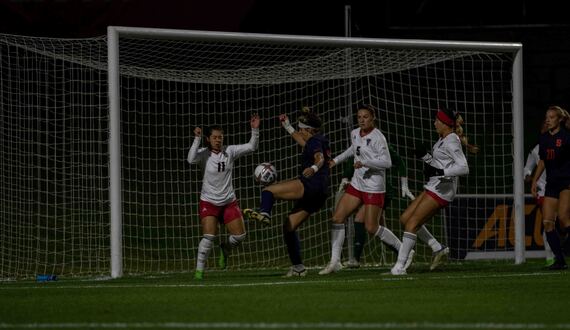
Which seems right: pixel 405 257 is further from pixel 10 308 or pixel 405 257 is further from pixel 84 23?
pixel 84 23

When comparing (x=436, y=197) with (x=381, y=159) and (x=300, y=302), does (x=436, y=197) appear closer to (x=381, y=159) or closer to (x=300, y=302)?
(x=381, y=159)

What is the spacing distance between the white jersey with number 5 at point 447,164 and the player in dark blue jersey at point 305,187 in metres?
1.16

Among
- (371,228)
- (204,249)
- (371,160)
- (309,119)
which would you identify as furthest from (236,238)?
(371,160)

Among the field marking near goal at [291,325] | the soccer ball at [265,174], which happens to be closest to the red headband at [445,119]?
the soccer ball at [265,174]

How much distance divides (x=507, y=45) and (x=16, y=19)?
32.2ft

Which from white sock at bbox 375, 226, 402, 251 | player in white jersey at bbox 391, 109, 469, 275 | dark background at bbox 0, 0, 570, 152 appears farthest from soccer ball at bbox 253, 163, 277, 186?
dark background at bbox 0, 0, 570, 152

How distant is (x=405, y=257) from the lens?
44.5ft

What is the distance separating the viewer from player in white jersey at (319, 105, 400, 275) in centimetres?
1404

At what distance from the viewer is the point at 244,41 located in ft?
48.1

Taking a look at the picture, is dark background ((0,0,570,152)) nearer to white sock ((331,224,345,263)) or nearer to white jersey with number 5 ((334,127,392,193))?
white jersey with number 5 ((334,127,392,193))

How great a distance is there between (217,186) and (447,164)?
2.63m

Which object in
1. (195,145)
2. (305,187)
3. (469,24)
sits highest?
(469,24)

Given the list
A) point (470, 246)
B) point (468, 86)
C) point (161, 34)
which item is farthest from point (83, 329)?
point (468, 86)

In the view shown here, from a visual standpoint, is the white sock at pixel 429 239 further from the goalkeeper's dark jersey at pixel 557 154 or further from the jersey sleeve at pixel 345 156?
the goalkeeper's dark jersey at pixel 557 154
